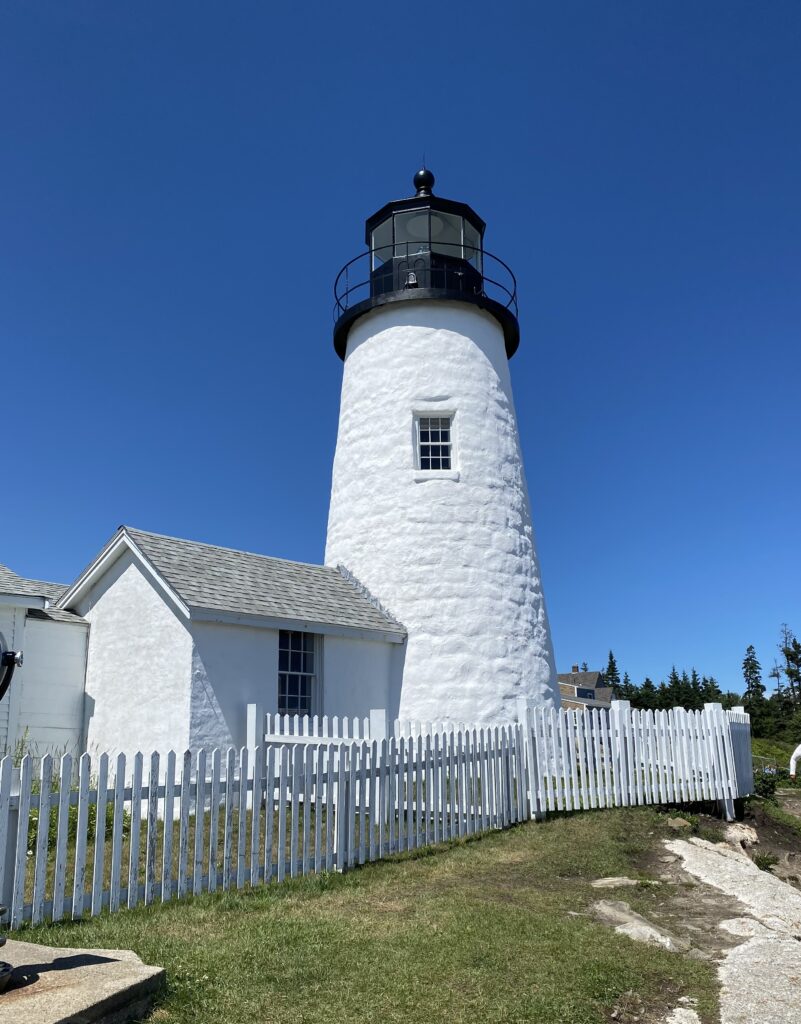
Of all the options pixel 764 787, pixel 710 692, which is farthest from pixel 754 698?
pixel 764 787

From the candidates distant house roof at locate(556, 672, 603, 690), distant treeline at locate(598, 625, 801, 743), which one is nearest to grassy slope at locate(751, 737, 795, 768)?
distant treeline at locate(598, 625, 801, 743)

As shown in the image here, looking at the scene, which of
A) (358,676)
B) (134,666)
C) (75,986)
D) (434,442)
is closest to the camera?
(75,986)

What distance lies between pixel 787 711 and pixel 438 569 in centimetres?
3512

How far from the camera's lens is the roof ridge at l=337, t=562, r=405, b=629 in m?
15.1

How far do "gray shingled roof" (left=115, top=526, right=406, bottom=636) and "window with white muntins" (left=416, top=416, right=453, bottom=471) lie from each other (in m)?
2.83

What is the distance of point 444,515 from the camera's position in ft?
50.7

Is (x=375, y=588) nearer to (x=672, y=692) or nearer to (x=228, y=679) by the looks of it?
(x=228, y=679)

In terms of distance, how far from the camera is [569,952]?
18.6ft

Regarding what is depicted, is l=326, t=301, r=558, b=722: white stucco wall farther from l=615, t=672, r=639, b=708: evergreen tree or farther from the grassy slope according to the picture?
l=615, t=672, r=639, b=708: evergreen tree

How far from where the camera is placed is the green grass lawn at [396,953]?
4641mm

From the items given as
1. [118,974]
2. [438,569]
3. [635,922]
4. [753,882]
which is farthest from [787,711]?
Result: [118,974]

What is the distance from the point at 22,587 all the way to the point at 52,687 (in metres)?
1.63

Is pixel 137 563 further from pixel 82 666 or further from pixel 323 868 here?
pixel 323 868

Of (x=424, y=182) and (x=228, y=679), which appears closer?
(x=228, y=679)
